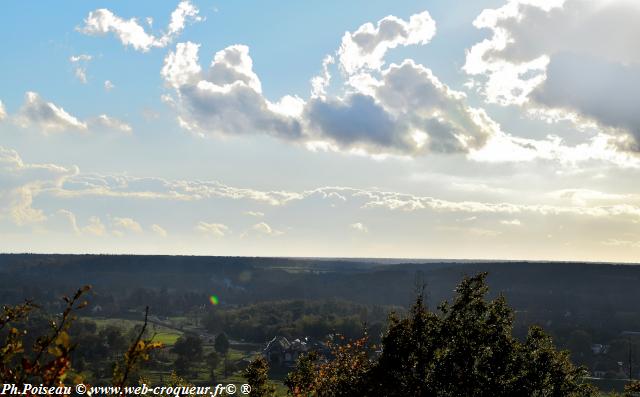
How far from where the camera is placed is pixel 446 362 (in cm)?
3075

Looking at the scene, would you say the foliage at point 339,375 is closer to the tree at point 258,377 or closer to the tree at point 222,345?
the tree at point 258,377

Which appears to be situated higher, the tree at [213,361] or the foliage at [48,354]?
the foliage at [48,354]

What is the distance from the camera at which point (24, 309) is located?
7.25 meters

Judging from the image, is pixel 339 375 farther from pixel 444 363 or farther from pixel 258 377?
pixel 258 377

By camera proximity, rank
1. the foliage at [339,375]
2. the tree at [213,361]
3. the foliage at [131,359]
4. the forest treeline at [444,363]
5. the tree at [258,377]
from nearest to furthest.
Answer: the foliage at [131,359] < the forest treeline at [444,363] < the foliage at [339,375] < the tree at [258,377] < the tree at [213,361]

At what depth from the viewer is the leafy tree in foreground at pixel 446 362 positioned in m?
29.8

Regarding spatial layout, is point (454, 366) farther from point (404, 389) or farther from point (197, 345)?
point (197, 345)

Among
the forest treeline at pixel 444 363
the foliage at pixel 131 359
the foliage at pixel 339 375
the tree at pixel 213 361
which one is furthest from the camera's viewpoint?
the tree at pixel 213 361

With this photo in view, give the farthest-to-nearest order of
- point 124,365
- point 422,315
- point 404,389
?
1. point 422,315
2. point 404,389
3. point 124,365

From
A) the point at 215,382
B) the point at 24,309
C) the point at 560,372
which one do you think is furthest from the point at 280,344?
the point at 24,309

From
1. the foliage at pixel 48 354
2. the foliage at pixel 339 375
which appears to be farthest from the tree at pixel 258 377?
the foliage at pixel 48 354

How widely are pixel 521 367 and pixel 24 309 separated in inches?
1410

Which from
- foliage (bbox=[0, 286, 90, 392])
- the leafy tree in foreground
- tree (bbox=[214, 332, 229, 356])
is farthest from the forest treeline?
tree (bbox=[214, 332, 229, 356])

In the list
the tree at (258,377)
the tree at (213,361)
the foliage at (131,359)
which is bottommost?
the tree at (213,361)
